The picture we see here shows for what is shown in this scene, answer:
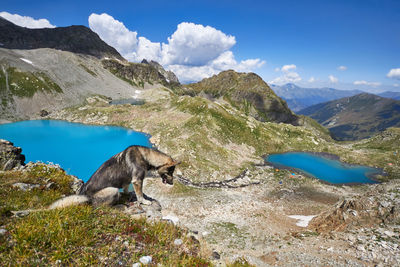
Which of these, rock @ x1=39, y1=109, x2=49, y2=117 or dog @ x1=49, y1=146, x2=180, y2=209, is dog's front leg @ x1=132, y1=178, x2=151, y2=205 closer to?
dog @ x1=49, y1=146, x2=180, y2=209

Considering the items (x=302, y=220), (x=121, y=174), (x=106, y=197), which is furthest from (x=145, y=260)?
(x=302, y=220)

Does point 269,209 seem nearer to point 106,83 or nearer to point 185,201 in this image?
point 185,201

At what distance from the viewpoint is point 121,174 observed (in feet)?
28.6

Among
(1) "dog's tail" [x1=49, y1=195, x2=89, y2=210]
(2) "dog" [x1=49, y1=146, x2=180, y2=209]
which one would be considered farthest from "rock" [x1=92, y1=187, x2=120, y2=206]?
(1) "dog's tail" [x1=49, y1=195, x2=89, y2=210]

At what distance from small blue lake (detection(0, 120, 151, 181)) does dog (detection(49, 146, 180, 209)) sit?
3884cm

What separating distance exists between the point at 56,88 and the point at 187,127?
12278 cm

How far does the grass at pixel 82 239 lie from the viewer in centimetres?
386

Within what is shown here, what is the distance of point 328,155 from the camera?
76.1 meters

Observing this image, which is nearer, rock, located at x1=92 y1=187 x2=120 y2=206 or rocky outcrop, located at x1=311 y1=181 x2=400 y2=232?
rock, located at x1=92 y1=187 x2=120 y2=206

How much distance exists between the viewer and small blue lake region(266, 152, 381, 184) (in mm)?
57500

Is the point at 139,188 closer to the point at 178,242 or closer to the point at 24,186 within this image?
the point at 178,242

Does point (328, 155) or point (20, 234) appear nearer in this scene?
point (20, 234)

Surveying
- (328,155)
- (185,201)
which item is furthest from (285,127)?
(185,201)

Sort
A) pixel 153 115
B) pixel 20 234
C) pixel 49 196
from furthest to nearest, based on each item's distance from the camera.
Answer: pixel 153 115 < pixel 49 196 < pixel 20 234
